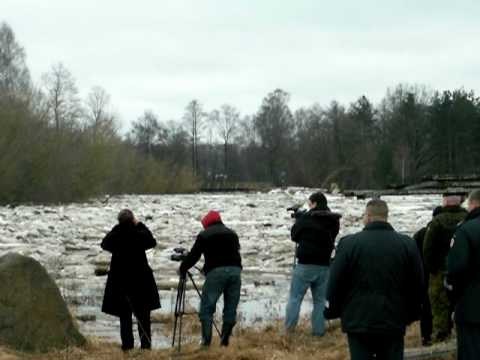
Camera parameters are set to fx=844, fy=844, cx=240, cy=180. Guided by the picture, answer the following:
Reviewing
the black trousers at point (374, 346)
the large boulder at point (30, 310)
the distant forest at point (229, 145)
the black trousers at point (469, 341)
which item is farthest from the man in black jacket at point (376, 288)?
the distant forest at point (229, 145)

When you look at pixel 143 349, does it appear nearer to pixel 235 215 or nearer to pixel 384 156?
pixel 235 215

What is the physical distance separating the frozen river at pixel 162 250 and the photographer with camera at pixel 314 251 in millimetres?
2077

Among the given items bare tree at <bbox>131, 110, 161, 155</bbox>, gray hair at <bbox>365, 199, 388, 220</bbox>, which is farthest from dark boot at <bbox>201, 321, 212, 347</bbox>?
bare tree at <bbox>131, 110, 161, 155</bbox>

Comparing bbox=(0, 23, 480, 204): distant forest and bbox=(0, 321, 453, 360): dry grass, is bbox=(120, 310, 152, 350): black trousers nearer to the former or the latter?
bbox=(0, 321, 453, 360): dry grass

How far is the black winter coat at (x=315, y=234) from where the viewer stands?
10.3 metres

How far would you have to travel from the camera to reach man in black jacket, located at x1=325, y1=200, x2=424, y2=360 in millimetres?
5820

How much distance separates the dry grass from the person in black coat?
45 cm

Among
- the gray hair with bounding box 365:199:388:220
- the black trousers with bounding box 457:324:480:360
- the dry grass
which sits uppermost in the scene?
the gray hair with bounding box 365:199:388:220

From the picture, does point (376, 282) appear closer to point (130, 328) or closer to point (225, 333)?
point (225, 333)

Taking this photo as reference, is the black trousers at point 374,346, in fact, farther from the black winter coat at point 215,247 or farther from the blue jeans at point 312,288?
the blue jeans at point 312,288

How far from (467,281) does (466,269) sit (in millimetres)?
159

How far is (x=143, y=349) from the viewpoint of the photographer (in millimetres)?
10031

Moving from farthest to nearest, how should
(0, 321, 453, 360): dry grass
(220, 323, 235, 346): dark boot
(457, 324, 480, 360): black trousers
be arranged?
1. (220, 323, 235, 346): dark boot
2. (0, 321, 453, 360): dry grass
3. (457, 324, 480, 360): black trousers

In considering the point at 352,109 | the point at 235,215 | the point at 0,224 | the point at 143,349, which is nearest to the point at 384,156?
the point at 352,109
